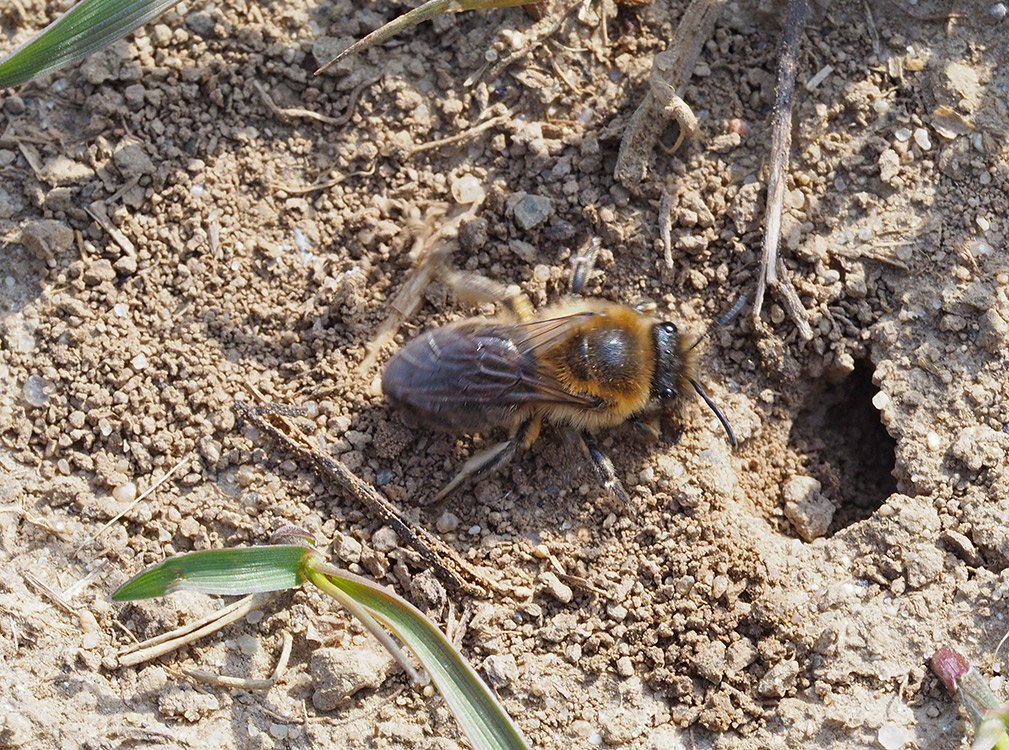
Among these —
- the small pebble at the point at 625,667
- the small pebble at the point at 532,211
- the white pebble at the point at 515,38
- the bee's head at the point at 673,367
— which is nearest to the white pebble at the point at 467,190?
the small pebble at the point at 532,211

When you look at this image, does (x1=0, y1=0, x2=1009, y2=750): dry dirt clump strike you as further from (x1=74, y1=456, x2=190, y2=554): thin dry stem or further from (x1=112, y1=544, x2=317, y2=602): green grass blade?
(x1=112, y1=544, x2=317, y2=602): green grass blade

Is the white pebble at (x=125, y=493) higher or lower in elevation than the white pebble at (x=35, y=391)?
lower

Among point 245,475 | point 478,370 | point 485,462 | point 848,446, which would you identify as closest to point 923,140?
point 848,446

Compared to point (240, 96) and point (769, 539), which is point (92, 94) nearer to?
point (240, 96)

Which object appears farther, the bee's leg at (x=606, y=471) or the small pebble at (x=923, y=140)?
the small pebble at (x=923, y=140)

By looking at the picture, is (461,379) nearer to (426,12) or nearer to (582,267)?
(582,267)

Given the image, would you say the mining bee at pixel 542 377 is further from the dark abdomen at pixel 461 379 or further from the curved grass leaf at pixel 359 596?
the curved grass leaf at pixel 359 596
